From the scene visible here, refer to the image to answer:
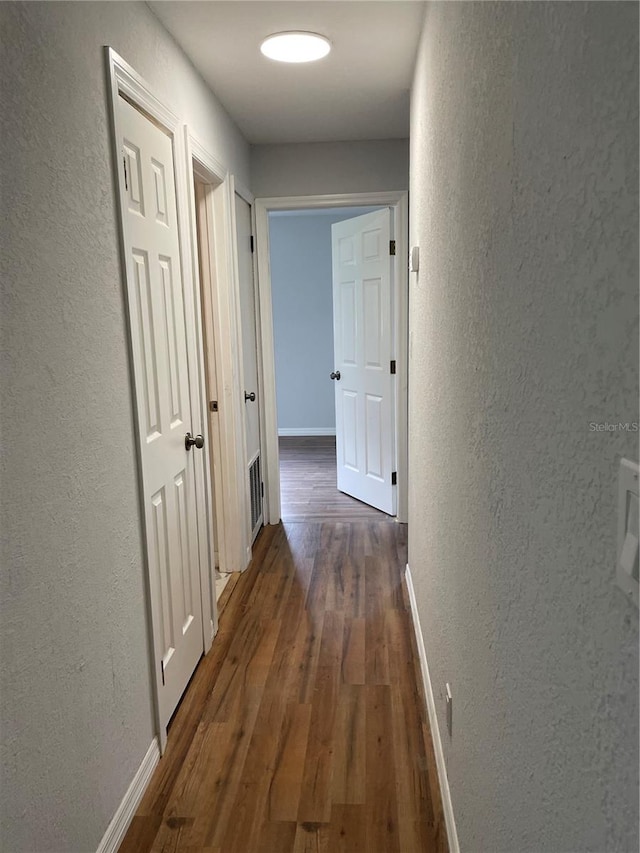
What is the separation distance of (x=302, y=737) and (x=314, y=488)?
2994mm

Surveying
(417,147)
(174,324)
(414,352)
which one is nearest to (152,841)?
(174,324)

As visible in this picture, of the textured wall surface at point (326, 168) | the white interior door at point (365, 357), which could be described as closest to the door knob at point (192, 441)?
the white interior door at point (365, 357)

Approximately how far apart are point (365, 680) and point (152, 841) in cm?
98

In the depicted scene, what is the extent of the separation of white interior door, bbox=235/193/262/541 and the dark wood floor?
0.51 metres

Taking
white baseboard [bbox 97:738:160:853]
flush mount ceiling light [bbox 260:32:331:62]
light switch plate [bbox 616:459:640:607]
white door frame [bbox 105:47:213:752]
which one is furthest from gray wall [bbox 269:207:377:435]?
light switch plate [bbox 616:459:640:607]

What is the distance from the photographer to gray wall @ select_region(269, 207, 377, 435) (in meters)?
6.88

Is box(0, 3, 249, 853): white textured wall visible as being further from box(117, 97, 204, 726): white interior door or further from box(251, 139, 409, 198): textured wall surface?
box(251, 139, 409, 198): textured wall surface

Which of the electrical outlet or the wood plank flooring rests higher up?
the electrical outlet

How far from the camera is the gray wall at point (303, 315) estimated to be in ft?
22.6

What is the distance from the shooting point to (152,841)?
1.71 meters

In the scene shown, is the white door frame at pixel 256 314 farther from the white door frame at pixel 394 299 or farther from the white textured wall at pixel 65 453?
the white textured wall at pixel 65 453

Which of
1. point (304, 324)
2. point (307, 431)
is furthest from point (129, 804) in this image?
point (304, 324)

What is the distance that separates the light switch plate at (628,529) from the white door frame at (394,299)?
343 centimetres

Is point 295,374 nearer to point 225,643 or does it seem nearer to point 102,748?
point 225,643
